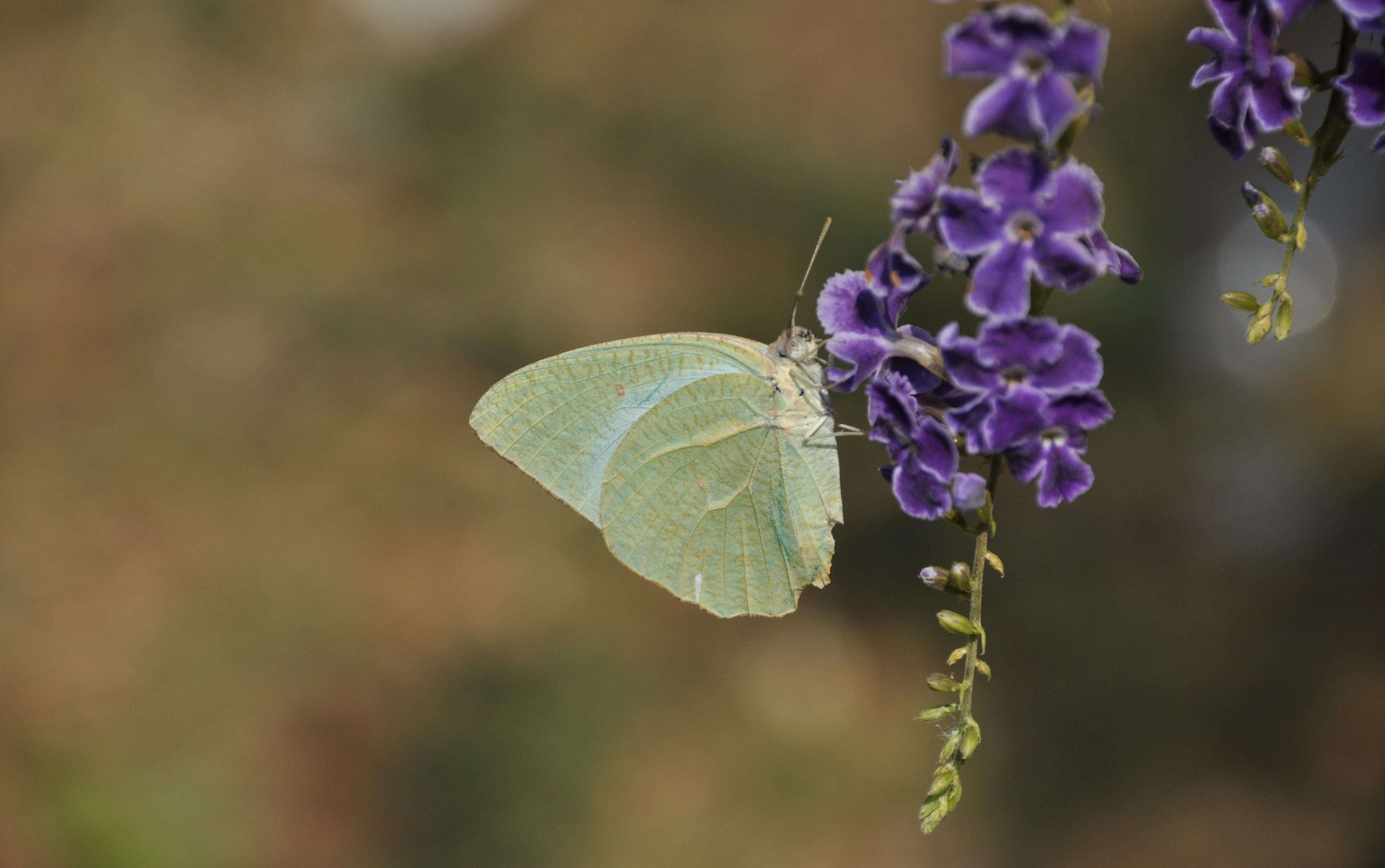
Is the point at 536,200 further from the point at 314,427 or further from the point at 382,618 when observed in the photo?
the point at 382,618

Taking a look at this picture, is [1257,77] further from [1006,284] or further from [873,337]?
[873,337]

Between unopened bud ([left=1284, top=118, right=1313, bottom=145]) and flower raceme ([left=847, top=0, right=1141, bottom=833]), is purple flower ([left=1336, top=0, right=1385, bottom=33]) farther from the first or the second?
unopened bud ([left=1284, top=118, right=1313, bottom=145])

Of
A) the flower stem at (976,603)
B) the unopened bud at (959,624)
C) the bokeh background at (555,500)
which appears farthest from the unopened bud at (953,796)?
the bokeh background at (555,500)

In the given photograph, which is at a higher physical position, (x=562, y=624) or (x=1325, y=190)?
(x=1325, y=190)

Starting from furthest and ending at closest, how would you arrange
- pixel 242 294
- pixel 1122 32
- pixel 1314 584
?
→ pixel 1122 32
pixel 242 294
pixel 1314 584

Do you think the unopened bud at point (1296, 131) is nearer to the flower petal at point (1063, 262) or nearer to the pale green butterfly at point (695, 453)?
the flower petal at point (1063, 262)

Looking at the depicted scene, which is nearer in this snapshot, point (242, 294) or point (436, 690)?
point (436, 690)

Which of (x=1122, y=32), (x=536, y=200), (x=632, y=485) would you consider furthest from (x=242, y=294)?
(x=1122, y=32)
